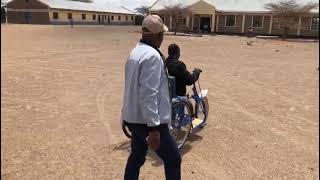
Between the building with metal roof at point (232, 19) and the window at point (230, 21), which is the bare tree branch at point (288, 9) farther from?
the window at point (230, 21)

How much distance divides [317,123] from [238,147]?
1825 mm

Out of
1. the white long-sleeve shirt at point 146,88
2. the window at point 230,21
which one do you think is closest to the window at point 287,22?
the window at point 230,21

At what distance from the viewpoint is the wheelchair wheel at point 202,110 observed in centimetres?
→ 527

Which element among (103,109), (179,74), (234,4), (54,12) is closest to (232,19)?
(234,4)

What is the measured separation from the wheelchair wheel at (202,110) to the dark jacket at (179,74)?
26.9 inches

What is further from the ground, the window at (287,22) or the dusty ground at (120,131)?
the window at (287,22)

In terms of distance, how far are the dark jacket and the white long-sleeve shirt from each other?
1.70 meters

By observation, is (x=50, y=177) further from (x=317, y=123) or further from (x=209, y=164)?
(x=317, y=123)

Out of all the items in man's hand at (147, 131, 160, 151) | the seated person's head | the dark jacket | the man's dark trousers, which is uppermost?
the seated person's head

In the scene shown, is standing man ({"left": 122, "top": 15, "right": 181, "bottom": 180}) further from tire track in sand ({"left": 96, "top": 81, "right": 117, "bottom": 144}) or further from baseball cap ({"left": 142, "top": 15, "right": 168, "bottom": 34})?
tire track in sand ({"left": 96, "top": 81, "right": 117, "bottom": 144})

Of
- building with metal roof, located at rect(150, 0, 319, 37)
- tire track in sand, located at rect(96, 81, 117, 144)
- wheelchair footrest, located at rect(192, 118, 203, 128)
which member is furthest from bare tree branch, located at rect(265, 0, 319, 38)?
wheelchair footrest, located at rect(192, 118, 203, 128)

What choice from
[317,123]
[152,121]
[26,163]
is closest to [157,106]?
[152,121]

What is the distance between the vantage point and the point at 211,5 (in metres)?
40.3

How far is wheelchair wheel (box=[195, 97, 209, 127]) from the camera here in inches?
207
